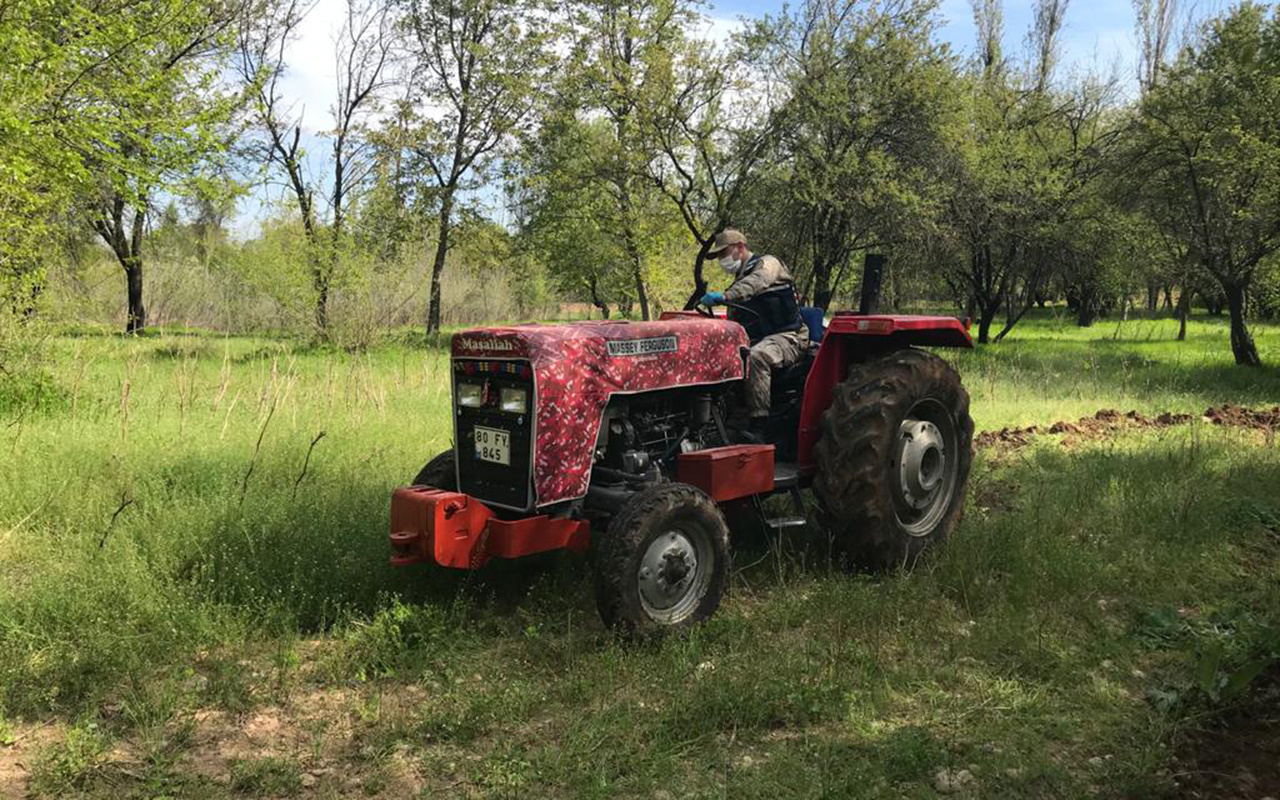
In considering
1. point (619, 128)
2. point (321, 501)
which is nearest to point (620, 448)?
point (321, 501)

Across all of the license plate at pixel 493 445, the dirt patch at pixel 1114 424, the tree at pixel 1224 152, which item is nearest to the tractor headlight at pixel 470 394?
the license plate at pixel 493 445

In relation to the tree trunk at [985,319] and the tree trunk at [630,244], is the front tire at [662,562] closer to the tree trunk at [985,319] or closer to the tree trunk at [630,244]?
the tree trunk at [630,244]

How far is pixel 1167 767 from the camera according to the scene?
2670 mm

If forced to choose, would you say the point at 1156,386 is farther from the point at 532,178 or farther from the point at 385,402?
the point at 532,178

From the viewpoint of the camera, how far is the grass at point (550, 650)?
2.76 metres

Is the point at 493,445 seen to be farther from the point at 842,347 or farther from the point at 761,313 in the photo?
the point at 842,347

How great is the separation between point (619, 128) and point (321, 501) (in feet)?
57.0

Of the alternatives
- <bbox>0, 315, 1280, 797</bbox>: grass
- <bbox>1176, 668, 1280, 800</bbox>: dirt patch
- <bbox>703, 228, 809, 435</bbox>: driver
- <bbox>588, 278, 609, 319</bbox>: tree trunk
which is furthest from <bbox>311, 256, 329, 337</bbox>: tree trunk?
<bbox>1176, 668, 1280, 800</bbox>: dirt patch

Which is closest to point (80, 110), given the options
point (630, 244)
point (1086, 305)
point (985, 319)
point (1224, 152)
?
point (630, 244)

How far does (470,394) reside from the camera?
3926mm

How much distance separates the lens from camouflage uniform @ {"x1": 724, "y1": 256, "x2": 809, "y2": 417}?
451cm

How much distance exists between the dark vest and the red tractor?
0.87 ft

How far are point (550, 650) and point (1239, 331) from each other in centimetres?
1754

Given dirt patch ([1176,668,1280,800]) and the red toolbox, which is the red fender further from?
dirt patch ([1176,668,1280,800])
